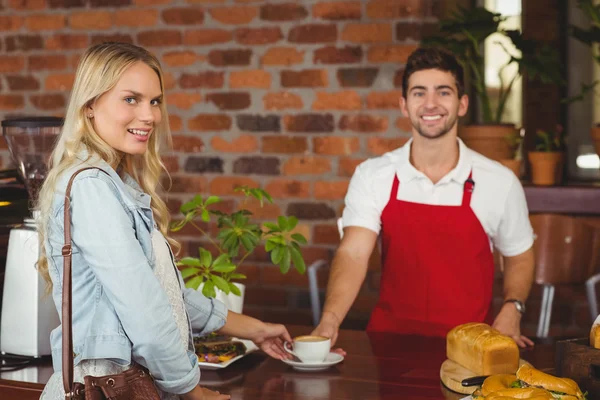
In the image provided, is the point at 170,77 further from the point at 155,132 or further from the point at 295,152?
the point at 155,132

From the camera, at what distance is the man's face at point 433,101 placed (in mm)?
2389

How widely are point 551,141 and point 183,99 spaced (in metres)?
1.43

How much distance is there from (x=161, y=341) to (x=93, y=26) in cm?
226

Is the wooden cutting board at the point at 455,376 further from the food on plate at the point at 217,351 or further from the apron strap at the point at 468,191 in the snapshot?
the apron strap at the point at 468,191

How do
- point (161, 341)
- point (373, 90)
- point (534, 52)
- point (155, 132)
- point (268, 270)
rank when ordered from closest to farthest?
point (161, 341) → point (155, 132) → point (534, 52) → point (373, 90) → point (268, 270)

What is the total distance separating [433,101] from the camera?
2.39m

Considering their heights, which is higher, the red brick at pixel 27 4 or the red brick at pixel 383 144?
the red brick at pixel 27 4

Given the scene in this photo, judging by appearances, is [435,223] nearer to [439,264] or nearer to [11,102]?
[439,264]

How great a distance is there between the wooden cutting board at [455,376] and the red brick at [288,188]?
4.65 feet

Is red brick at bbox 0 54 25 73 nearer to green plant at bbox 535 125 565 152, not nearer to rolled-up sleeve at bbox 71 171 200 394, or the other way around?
green plant at bbox 535 125 565 152

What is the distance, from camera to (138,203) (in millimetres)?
1368

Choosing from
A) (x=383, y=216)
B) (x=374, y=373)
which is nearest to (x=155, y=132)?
(x=374, y=373)

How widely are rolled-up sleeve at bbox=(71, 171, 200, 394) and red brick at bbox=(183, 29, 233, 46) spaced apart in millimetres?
1846

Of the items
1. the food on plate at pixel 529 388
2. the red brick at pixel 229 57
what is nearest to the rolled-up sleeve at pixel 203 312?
the food on plate at pixel 529 388
